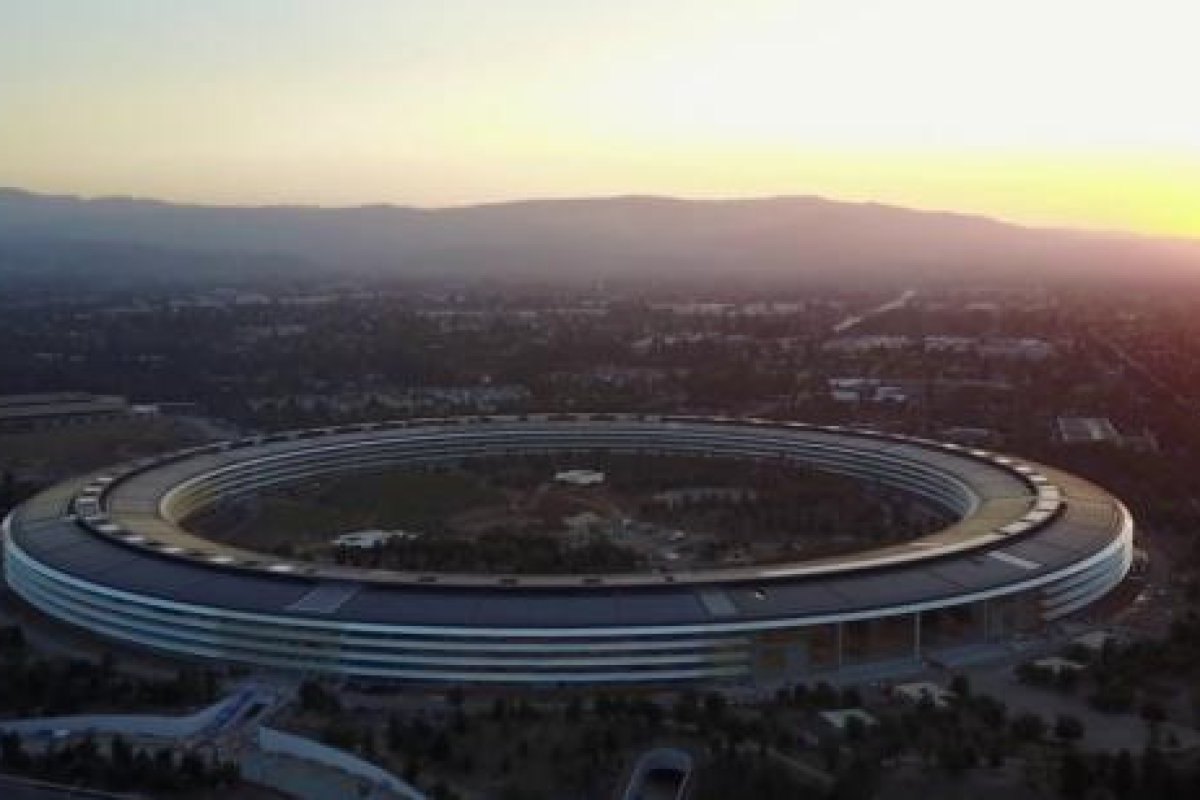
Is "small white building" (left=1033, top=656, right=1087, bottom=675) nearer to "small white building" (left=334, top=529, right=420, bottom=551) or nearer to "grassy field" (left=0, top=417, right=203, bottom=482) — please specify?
"small white building" (left=334, top=529, right=420, bottom=551)

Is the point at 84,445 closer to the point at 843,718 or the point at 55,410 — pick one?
the point at 55,410

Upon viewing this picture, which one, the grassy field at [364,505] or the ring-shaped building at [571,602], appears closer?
the ring-shaped building at [571,602]

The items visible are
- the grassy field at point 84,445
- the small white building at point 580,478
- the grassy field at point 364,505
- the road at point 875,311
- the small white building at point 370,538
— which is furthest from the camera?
the road at point 875,311

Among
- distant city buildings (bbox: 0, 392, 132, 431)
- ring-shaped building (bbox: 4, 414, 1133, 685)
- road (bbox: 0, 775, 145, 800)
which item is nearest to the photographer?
road (bbox: 0, 775, 145, 800)

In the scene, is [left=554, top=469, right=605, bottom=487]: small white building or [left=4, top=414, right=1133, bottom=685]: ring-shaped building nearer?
[left=4, top=414, right=1133, bottom=685]: ring-shaped building


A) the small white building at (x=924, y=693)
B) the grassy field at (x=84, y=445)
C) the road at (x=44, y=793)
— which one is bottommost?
the grassy field at (x=84, y=445)

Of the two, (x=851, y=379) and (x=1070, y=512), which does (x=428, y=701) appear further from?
(x=851, y=379)

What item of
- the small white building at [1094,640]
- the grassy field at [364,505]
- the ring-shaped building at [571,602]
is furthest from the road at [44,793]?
the small white building at [1094,640]

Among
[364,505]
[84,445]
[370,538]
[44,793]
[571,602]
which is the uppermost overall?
[571,602]

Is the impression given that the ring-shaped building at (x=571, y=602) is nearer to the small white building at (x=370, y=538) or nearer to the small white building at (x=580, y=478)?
the small white building at (x=370, y=538)

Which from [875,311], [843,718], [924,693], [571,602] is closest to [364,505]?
[571,602]

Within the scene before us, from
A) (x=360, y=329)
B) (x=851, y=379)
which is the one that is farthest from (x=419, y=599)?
(x=360, y=329)

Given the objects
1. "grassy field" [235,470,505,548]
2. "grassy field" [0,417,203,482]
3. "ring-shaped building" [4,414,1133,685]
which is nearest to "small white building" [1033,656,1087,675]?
"ring-shaped building" [4,414,1133,685]
